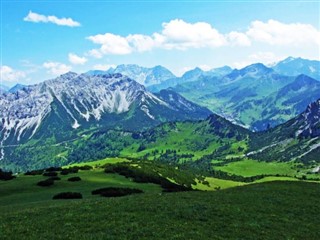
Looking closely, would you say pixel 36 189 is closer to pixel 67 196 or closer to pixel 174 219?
pixel 67 196

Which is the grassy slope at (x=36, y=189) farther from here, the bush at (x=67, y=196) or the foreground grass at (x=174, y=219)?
the foreground grass at (x=174, y=219)

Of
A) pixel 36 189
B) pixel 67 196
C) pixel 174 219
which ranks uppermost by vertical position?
pixel 174 219

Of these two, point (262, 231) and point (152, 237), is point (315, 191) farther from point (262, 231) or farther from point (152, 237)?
point (152, 237)

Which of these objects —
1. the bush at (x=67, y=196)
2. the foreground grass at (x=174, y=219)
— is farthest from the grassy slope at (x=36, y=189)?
the foreground grass at (x=174, y=219)

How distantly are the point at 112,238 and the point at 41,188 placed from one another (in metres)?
43.8

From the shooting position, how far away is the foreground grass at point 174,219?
31.4 meters

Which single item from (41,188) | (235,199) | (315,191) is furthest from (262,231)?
(41,188)

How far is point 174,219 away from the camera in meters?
36.7

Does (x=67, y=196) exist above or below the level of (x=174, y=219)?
below

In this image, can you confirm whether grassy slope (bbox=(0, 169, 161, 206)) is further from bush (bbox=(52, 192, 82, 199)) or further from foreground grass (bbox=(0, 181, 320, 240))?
foreground grass (bbox=(0, 181, 320, 240))

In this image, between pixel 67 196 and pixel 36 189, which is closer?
pixel 67 196

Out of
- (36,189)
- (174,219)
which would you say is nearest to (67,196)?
(36,189)

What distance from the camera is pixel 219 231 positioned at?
33688 mm

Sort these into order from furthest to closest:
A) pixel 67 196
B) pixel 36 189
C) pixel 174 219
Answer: pixel 36 189 → pixel 67 196 → pixel 174 219
